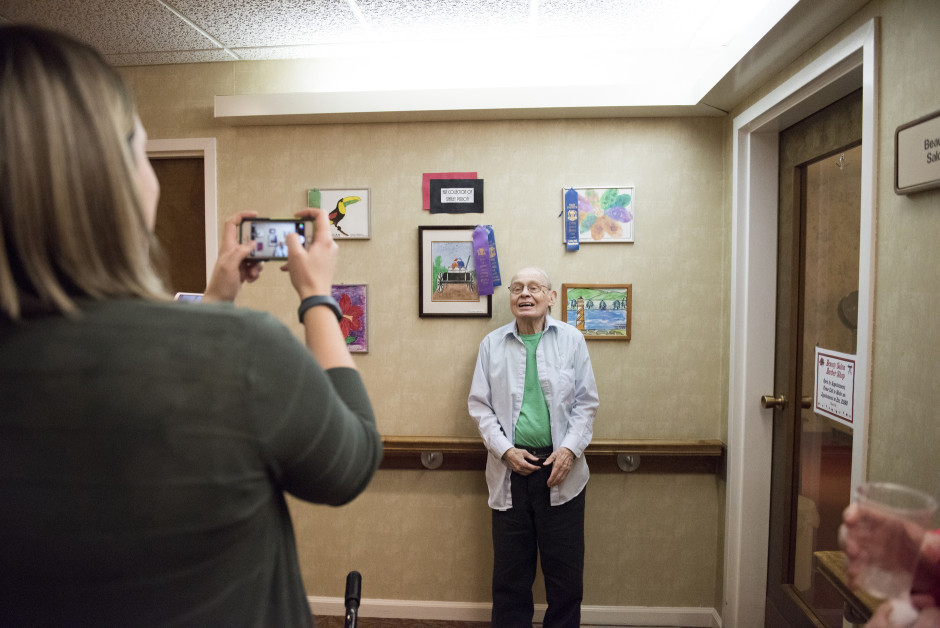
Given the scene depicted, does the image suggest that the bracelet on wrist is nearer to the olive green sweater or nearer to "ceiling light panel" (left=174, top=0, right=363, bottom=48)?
the olive green sweater

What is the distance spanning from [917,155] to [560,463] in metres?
1.54

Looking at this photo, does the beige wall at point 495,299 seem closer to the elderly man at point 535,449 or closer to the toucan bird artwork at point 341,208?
the toucan bird artwork at point 341,208

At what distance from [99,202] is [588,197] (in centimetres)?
230

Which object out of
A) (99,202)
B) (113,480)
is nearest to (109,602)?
(113,480)

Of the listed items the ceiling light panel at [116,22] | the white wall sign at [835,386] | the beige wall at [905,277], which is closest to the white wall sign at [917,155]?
the beige wall at [905,277]

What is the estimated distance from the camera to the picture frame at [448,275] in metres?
2.61

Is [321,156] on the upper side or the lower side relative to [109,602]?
upper

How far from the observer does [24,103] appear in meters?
0.49

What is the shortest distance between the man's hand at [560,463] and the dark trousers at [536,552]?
6cm

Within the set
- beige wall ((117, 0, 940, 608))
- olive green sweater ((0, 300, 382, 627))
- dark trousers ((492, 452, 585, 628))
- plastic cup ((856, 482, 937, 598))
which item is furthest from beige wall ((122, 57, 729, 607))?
olive green sweater ((0, 300, 382, 627))

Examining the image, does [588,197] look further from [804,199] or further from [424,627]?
[424,627]

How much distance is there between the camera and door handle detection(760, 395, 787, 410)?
7.45 feet

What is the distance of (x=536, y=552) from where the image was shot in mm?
2373

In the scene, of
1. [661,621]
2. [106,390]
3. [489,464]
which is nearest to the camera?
[106,390]
